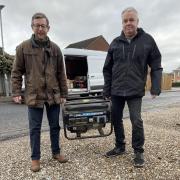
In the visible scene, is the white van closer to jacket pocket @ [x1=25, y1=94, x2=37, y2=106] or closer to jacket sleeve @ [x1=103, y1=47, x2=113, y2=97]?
jacket sleeve @ [x1=103, y1=47, x2=113, y2=97]

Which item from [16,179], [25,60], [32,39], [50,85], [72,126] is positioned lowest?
[16,179]

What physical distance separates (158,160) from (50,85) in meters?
1.81

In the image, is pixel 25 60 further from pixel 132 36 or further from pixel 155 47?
pixel 155 47

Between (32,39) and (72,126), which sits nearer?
(32,39)

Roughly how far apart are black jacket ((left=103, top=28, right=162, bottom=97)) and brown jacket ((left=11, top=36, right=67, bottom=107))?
2.83ft

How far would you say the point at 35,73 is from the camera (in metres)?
3.71

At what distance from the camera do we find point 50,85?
12.5 ft

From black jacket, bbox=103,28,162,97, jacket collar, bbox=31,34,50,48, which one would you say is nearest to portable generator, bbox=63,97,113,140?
black jacket, bbox=103,28,162,97

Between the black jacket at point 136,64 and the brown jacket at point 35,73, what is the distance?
86 cm

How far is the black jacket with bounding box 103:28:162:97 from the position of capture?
3.73 metres

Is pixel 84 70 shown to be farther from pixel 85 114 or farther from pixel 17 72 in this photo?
pixel 17 72

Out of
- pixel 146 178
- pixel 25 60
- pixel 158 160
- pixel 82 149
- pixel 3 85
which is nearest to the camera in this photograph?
pixel 146 178

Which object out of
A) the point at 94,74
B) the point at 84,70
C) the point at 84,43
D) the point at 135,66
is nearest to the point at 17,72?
the point at 135,66

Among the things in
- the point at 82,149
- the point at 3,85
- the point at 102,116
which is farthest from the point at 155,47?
the point at 3,85
